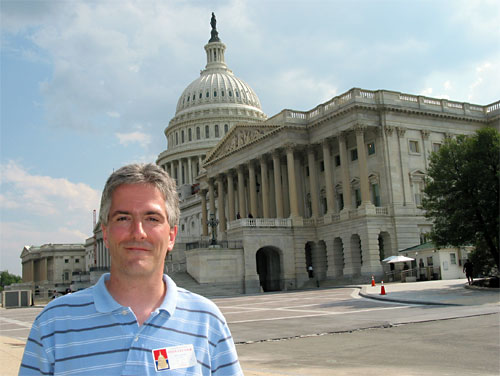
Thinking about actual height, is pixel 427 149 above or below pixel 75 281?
above

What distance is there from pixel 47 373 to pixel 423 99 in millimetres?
65030

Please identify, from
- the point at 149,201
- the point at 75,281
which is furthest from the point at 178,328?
the point at 75,281

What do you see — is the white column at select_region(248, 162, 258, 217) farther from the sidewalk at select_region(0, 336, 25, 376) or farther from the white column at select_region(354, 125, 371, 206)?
the sidewalk at select_region(0, 336, 25, 376)

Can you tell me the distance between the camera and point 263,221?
6450 cm

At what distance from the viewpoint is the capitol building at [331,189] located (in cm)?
5947

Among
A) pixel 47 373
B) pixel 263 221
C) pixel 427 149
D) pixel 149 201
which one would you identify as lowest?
pixel 47 373

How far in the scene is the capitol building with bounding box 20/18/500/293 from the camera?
5947cm

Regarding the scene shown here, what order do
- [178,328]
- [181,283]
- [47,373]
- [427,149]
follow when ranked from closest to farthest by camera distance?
1. [47,373]
2. [178,328]
3. [181,283]
4. [427,149]

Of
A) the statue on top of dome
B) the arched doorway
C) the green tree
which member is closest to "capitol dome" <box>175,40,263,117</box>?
the statue on top of dome

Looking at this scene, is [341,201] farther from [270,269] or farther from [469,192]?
[469,192]

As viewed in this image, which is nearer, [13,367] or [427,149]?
[13,367]

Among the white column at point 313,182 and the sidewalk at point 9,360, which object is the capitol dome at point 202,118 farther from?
the sidewalk at point 9,360

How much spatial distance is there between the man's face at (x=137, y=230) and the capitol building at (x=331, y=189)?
2132 inches

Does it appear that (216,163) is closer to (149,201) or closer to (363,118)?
(363,118)
